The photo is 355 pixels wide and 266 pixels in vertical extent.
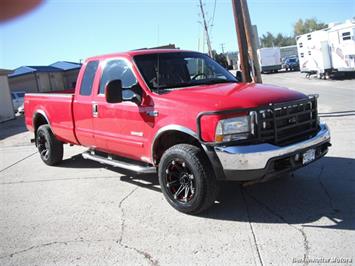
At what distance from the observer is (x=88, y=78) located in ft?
21.3

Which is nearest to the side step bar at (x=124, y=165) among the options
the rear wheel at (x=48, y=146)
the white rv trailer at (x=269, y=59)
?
the rear wheel at (x=48, y=146)

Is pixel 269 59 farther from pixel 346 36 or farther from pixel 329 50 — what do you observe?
pixel 346 36

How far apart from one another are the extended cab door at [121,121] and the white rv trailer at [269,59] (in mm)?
39321

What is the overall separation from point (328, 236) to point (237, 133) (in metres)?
1.35

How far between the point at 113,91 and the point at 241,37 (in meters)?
7.41

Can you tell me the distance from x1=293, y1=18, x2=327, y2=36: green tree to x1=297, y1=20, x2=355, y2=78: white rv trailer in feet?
234

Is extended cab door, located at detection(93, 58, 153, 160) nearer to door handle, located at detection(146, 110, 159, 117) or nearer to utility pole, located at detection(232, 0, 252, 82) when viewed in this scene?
door handle, located at detection(146, 110, 159, 117)

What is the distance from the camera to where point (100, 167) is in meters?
7.61

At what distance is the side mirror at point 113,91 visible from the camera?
201 inches

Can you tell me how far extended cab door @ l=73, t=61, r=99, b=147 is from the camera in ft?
20.7

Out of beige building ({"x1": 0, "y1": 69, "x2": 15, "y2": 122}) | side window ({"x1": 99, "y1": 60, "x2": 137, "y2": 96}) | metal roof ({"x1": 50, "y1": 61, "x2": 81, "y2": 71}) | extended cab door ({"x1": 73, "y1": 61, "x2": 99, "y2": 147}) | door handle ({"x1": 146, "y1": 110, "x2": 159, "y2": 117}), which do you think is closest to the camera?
door handle ({"x1": 146, "y1": 110, "x2": 159, "y2": 117})

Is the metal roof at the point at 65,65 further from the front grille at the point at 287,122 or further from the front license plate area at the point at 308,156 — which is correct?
the front license plate area at the point at 308,156

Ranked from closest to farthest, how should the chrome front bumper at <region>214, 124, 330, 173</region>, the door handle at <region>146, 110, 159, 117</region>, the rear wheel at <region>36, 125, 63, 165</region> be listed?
1. the chrome front bumper at <region>214, 124, 330, 173</region>
2. the door handle at <region>146, 110, 159, 117</region>
3. the rear wheel at <region>36, 125, 63, 165</region>

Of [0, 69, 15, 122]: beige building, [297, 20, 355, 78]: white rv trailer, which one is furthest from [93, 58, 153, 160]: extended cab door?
[0, 69, 15, 122]: beige building
